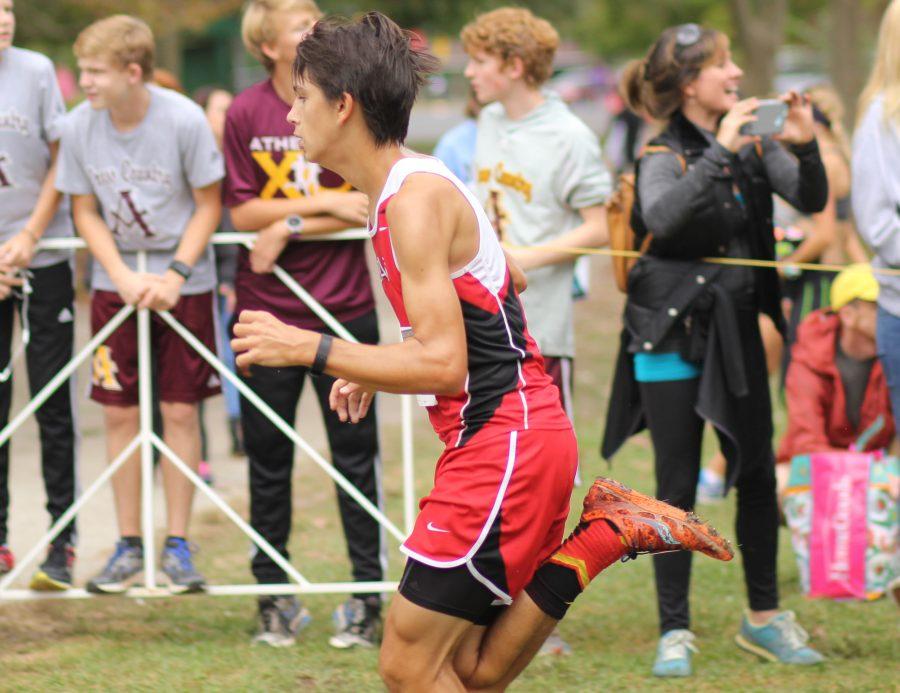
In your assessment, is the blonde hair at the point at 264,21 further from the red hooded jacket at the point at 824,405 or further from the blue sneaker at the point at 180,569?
the red hooded jacket at the point at 824,405

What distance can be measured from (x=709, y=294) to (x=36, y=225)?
8.29 feet

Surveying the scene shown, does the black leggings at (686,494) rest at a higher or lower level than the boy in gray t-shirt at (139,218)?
lower

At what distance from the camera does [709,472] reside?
734 centimetres

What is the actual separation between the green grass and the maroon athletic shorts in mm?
882

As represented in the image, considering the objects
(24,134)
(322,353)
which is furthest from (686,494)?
(24,134)

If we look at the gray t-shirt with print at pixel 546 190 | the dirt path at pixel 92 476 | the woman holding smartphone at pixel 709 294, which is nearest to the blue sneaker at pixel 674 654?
the woman holding smartphone at pixel 709 294

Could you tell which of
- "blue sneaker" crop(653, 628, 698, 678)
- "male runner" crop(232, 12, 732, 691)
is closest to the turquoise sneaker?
"blue sneaker" crop(653, 628, 698, 678)

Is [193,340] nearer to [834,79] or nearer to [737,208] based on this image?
[737,208]

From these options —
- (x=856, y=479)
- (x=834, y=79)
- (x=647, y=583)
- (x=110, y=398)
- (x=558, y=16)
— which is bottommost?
(x=647, y=583)

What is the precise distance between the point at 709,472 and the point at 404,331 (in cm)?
426

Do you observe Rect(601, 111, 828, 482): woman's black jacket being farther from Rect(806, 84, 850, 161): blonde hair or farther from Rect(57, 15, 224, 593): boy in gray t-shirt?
Rect(806, 84, 850, 161): blonde hair

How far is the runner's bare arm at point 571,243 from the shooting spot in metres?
5.11

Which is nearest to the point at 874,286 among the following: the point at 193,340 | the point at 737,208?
the point at 737,208

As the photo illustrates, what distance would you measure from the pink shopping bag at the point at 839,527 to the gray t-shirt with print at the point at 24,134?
3.23m
